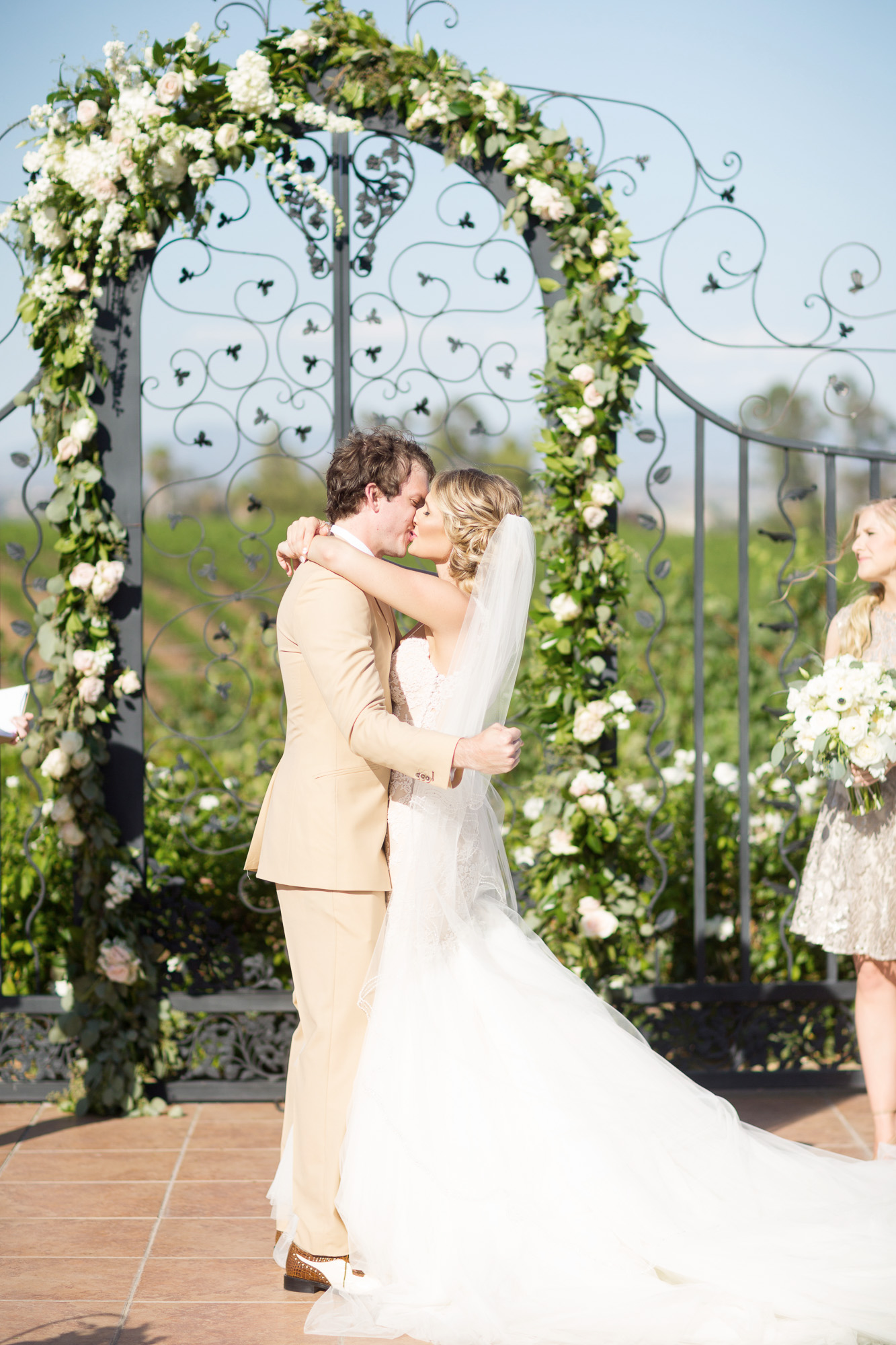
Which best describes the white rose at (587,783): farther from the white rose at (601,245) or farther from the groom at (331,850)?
the white rose at (601,245)

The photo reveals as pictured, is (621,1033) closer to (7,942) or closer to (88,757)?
(88,757)

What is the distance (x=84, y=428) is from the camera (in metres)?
3.79

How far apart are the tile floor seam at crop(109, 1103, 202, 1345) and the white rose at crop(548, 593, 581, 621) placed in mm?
2001

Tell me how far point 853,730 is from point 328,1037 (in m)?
1.52

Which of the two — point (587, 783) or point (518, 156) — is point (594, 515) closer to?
point (587, 783)

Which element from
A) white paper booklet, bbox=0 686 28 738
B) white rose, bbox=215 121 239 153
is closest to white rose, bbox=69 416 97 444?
white rose, bbox=215 121 239 153

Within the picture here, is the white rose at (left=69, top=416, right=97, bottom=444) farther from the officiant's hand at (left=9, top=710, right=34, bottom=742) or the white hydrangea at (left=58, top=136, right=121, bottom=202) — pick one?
the officiant's hand at (left=9, top=710, right=34, bottom=742)

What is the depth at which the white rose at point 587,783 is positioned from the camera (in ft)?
12.6

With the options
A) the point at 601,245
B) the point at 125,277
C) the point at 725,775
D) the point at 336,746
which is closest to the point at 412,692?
the point at 336,746

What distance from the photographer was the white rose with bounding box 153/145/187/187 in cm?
367

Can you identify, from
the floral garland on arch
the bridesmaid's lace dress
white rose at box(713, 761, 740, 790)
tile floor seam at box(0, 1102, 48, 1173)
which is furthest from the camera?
white rose at box(713, 761, 740, 790)

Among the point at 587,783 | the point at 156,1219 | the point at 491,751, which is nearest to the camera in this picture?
the point at 491,751

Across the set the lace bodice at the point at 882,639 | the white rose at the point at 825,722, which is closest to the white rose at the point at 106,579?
the white rose at the point at 825,722

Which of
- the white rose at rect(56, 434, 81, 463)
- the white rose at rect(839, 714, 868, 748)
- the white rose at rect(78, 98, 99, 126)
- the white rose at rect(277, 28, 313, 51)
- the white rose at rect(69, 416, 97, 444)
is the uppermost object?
the white rose at rect(277, 28, 313, 51)
